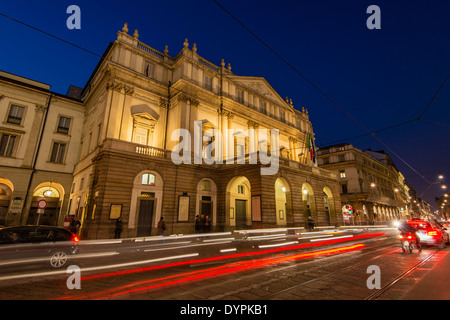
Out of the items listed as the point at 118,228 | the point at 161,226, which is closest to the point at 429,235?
the point at 161,226

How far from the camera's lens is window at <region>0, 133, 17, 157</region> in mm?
21656

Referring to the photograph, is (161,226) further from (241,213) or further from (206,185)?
(241,213)

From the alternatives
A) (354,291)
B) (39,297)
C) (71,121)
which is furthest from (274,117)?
(39,297)

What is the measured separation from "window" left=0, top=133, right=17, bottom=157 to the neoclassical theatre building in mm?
5601

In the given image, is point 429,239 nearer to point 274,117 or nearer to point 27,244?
point 27,244

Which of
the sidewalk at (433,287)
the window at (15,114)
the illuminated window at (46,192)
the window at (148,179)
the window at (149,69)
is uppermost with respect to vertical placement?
the window at (149,69)

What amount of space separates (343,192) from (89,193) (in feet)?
147

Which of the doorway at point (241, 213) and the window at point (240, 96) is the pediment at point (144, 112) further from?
the doorway at point (241, 213)

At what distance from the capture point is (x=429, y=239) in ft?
Answer: 41.7

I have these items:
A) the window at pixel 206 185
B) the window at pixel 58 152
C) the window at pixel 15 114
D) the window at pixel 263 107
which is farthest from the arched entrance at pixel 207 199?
the window at pixel 15 114

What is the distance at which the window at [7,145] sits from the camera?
21.7 metres

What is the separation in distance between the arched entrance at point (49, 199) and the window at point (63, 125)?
19.9ft
